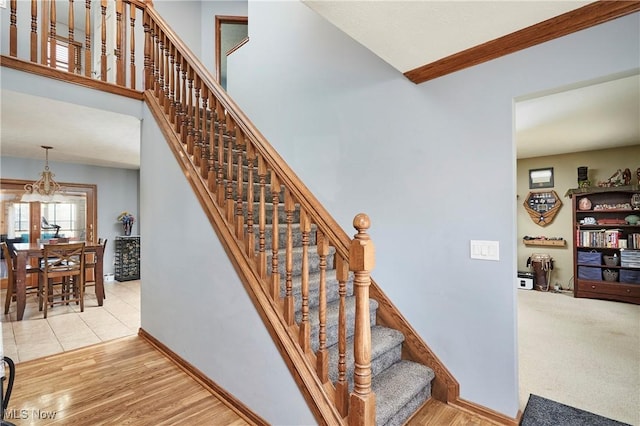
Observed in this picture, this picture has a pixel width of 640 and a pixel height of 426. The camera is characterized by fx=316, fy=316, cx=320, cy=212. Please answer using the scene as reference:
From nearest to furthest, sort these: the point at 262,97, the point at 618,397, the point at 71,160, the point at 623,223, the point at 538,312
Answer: the point at 618,397 → the point at 262,97 → the point at 538,312 → the point at 623,223 → the point at 71,160

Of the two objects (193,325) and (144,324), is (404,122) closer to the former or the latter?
(193,325)

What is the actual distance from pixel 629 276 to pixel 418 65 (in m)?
5.12

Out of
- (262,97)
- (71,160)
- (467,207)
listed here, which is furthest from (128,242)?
(467,207)

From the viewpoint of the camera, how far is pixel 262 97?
362 cm

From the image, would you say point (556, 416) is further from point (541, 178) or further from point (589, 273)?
point (541, 178)

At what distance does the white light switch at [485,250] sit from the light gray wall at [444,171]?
31 millimetres

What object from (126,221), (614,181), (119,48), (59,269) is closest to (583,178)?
(614,181)

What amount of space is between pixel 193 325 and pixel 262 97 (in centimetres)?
251

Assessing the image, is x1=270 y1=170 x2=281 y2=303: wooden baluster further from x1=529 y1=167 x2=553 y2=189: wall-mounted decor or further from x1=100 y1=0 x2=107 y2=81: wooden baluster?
x1=529 y1=167 x2=553 y2=189: wall-mounted decor

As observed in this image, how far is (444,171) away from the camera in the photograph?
211cm

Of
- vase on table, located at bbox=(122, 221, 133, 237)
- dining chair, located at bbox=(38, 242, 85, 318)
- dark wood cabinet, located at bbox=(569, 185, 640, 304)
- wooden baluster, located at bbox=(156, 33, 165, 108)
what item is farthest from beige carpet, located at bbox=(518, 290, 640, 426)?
vase on table, located at bbox=(122, 221, 133, 237)

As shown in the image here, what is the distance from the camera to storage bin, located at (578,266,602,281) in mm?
4988

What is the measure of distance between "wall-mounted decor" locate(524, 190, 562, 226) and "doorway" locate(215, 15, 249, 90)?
598 cm

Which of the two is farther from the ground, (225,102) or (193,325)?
(225,102)
